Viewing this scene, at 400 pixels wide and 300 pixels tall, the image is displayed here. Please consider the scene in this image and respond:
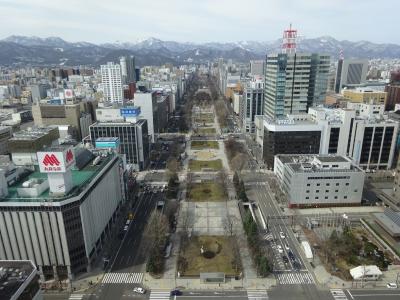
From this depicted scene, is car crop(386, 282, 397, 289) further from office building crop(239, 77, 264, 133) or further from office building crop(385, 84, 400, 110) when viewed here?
office building crop(385, 84, 400, 110)

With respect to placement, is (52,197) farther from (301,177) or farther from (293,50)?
(293,50)

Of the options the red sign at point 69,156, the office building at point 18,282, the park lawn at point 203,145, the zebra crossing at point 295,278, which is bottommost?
the park lawn at point 203,145

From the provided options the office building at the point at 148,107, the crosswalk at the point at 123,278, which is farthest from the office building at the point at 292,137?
the crosswalk at the point at 123,278

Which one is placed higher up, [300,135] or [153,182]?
[300,135]

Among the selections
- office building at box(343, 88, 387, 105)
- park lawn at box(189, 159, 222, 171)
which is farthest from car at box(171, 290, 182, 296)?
office building at box(343, 88, 387, 105)

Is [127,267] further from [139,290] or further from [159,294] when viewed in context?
[159,294]

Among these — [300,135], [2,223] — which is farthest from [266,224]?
[2,223]

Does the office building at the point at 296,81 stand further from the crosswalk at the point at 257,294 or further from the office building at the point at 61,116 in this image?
the office building at the point at 61,116
